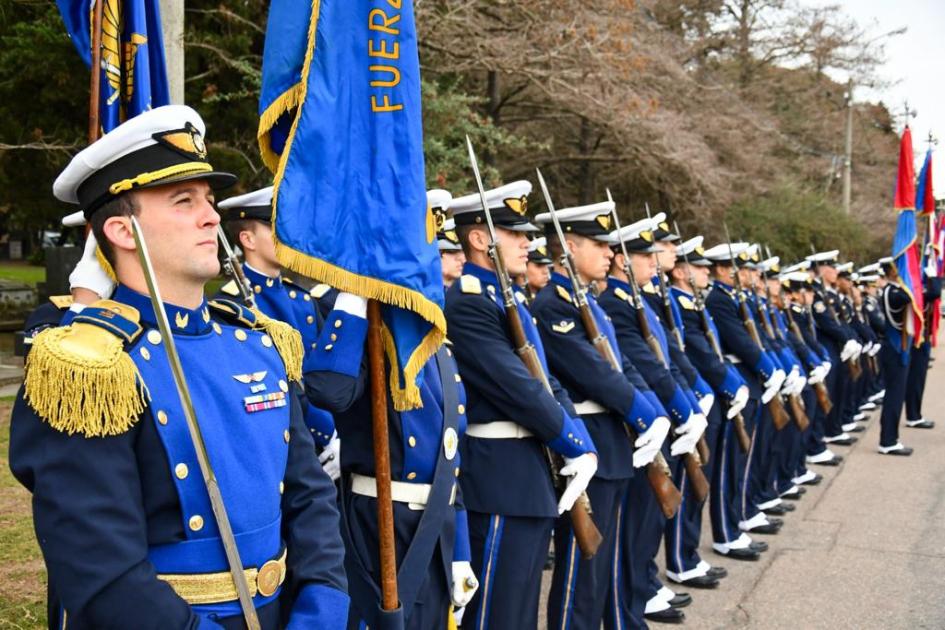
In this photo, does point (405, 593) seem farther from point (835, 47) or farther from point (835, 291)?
point (835, 47)

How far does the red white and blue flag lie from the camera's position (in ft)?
35.2

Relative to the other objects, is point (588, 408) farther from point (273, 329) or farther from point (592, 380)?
point (273, 329)

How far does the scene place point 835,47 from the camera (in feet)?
81.3

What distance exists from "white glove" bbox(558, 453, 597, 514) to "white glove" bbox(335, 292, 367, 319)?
1483 mm

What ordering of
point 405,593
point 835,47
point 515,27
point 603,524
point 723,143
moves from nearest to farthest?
point 405,593 < point 603,524 < point 515,27 < point 723,143 < point 835,47

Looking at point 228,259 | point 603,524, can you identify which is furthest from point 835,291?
point 228,259

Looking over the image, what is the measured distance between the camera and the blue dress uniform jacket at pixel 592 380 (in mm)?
4516

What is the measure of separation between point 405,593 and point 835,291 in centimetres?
1080

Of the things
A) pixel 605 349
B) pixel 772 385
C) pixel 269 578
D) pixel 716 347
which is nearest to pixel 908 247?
pixel 772 385

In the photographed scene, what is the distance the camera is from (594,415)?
15.4ft

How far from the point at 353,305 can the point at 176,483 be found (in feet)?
3.12

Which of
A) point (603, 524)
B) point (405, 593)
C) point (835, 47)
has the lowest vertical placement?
point (603, 524)

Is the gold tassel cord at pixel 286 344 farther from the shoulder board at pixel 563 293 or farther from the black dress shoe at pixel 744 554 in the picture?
the black dress shoe at pixel 744 554

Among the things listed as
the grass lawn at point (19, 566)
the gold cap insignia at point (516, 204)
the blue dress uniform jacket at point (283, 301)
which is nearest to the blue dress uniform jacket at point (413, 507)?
the gold cap insignia at point (516, 204)
